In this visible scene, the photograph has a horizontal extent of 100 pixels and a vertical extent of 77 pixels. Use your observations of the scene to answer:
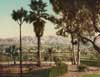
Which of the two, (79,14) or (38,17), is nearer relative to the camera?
(79,14)

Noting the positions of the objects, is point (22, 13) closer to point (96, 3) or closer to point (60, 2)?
point (60, 2)

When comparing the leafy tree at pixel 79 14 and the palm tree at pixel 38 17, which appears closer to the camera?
the leafy tree at pixel 79 14

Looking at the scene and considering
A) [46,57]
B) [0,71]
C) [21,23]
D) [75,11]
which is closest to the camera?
[75,11]

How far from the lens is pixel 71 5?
36750 millimetres

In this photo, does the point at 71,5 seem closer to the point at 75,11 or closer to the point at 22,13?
the point at 75,11

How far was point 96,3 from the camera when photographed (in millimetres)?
35219

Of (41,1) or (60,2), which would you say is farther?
(41,1)

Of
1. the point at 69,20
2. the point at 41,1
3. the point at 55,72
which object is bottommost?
the point at 55,72

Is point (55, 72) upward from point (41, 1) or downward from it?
downward

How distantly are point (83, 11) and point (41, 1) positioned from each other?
91.5 feet

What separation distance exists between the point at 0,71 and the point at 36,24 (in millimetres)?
12764

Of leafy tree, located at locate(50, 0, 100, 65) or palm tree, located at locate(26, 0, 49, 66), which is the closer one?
leafy tree, located at locate(50, 0, 100, 65)

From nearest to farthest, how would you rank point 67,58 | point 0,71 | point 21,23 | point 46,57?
point 21,23 < point 0,71 < point 46,57 < point 67,58

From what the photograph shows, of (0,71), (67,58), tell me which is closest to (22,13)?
(0,71)
